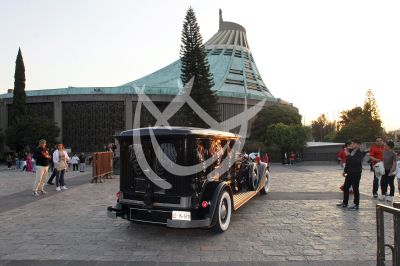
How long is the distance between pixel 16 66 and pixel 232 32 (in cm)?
5144

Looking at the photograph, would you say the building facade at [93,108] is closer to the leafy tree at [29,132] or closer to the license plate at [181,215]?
the leafy tree at [29,132]

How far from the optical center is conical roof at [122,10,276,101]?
217ft

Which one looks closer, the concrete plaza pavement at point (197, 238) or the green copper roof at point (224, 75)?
the concrete plaza pavement at point (197, 238)

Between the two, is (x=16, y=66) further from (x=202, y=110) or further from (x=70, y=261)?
(x=70, y=261)

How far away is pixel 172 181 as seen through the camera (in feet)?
22.6

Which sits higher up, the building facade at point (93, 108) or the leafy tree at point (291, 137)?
the building facade at point (93, 108)

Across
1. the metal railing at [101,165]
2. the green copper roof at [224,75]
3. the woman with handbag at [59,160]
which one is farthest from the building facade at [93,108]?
the woman with handbag at [59,160]

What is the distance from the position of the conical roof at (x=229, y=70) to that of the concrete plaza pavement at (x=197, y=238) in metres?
48.5

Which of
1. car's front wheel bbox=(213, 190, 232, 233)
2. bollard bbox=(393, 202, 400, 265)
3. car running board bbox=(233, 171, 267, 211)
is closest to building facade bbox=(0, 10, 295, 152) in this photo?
car running board bbox=(233, 171, 267, 211)

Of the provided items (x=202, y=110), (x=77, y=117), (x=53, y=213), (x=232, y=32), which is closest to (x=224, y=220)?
(x=53, y=213)

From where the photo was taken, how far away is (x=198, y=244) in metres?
6.29

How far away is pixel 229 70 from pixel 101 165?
57.9 metres

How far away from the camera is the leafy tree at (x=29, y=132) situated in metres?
42.4

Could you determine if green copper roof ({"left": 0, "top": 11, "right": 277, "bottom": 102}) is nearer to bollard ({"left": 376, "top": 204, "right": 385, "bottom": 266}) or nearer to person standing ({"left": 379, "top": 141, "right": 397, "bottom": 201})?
person standing ({"left": 379, "top": 141, "right": 397, "bottom": 201})
